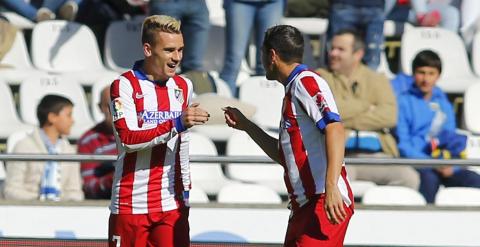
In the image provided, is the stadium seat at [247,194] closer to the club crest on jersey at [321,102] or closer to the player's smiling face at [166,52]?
the player's smiling face at [166,52]

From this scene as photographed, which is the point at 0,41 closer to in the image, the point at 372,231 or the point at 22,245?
the point at 22,245

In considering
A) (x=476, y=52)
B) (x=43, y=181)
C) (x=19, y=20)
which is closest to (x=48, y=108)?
(x=43, y=181)

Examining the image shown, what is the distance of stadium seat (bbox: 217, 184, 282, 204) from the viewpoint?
7.67 m

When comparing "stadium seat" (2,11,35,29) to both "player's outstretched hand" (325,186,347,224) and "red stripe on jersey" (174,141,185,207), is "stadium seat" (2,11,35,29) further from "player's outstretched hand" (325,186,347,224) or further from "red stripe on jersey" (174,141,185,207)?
"player's outstretched hand" (325,186,347,224)

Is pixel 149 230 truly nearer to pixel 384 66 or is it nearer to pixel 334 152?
pixel 334 152

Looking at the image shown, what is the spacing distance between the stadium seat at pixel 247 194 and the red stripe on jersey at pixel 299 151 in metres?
2.60

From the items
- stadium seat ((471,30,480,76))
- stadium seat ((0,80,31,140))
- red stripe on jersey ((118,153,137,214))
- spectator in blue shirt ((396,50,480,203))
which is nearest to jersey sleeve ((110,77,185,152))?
red stripe on jersey ((118,153,137,214))

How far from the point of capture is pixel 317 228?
16.5 ft

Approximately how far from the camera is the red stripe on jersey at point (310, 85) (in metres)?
4.92

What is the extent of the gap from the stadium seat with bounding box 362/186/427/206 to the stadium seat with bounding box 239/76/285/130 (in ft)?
4.35

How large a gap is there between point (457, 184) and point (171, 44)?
3407 mm

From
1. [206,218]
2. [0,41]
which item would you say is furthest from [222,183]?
[0,41]

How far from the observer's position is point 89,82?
30.8 feet

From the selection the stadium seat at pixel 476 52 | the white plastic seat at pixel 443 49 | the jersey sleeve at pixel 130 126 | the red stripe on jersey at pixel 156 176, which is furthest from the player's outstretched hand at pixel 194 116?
the stadium seat at pixel 476 52
